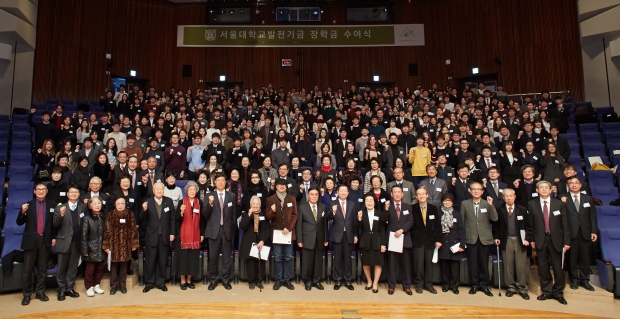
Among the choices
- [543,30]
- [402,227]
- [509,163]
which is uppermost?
[543,30]

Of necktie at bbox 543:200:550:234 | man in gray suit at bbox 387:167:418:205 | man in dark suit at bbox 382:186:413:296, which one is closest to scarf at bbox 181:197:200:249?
man in dark suit at bbox 382:186:413:296

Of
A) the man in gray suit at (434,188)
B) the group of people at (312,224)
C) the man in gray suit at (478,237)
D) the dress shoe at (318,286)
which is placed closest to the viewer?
the group of people at (312,224)

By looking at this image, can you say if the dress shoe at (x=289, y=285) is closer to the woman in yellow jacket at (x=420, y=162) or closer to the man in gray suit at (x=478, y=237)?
the man in gray suit at (x=478, y=237)

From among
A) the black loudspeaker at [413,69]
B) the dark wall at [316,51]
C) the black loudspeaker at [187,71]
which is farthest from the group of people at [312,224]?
the black loudspeaker at [413,69]

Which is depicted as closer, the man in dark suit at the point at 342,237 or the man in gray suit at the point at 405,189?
the man in dark suit at the point at 342,237

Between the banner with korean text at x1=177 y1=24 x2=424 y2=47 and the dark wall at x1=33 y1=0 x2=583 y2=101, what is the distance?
204mm

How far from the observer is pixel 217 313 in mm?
3990

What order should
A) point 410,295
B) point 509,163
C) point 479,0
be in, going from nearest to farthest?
point 410,295
point 509,163
point 479,0

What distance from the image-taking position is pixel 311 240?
4.84 meters

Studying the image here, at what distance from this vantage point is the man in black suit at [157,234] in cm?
476

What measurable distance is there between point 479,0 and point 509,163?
27.6 feet

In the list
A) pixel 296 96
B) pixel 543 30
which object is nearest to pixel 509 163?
pixel 296 96

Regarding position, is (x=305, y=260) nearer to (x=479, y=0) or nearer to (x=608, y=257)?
(x=608, y=257)

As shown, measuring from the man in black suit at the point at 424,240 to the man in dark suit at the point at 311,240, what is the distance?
106cm
